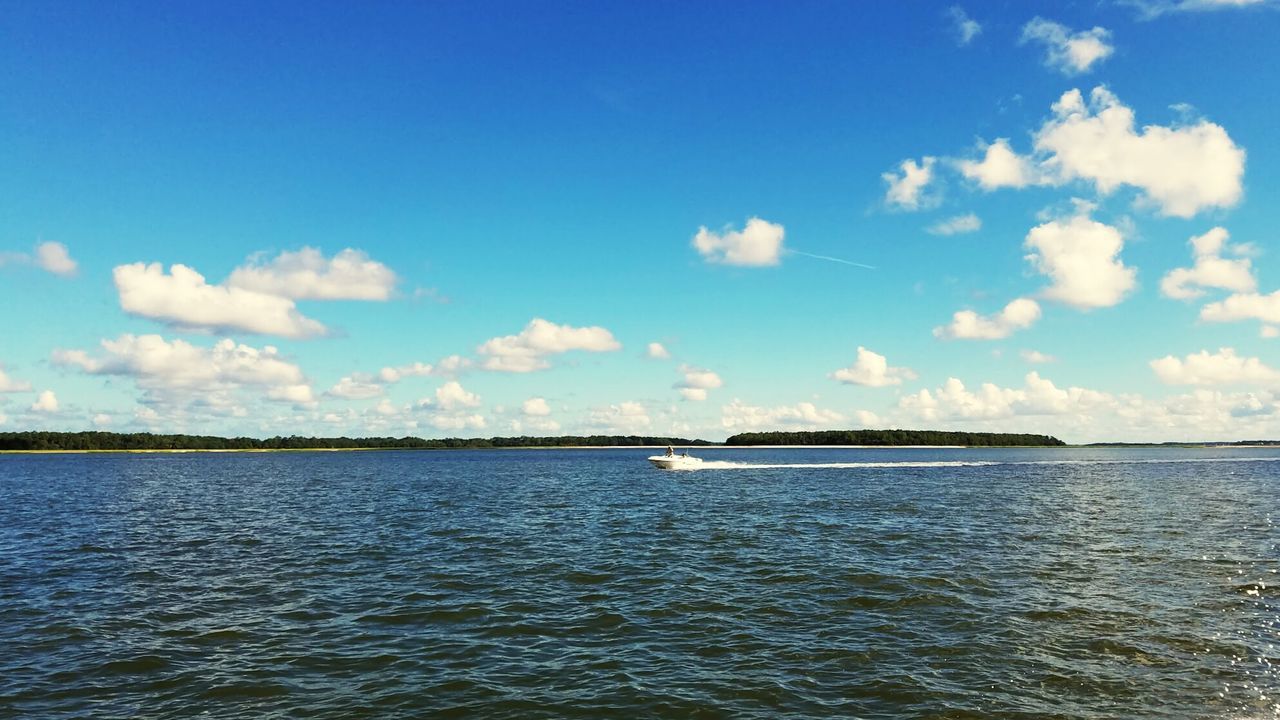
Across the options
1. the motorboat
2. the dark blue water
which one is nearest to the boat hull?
the motorboat

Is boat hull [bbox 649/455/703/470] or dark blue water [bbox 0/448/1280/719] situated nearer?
dark blue water [bbox 0/448/1280/719]

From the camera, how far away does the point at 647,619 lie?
996 inches

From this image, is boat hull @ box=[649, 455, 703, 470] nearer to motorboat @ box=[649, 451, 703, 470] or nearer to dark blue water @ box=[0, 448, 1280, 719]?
motorboat @ box=[649, 451, 703, 470]

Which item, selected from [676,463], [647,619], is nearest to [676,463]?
[676,463]

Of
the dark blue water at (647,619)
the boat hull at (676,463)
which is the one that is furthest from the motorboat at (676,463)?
the dark blue water at (647,619)

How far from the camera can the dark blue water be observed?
18016mm

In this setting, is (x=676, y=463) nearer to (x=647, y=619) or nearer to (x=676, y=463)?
(x=676, y=463)

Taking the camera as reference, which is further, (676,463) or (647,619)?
(676,463)

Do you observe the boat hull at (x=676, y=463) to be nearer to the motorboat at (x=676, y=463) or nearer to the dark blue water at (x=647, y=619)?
the motorboat at (x=676, y=463)

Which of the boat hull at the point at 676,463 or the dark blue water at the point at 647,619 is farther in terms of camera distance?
the boat hull at the point at 676,463

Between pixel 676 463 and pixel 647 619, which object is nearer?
pixel 647 619

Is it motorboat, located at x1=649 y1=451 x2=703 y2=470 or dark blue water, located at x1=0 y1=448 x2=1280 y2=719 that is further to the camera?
motorboat, located at x1=649 y1=451 x2=703 y2=470

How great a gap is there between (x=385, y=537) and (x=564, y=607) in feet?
80.7

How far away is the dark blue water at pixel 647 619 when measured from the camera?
18.0 meters
